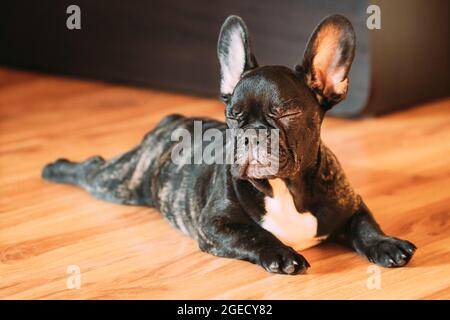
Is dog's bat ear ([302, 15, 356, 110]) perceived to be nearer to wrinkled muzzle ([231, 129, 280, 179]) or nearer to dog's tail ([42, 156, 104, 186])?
wrinkled muzzle ([231, 129, 280, 179])

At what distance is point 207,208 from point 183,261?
147 mm

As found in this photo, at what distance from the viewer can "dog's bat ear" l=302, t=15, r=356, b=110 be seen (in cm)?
226

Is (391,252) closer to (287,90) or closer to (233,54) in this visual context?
(287,90)

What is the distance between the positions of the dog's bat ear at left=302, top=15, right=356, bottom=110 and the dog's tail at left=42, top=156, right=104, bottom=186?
37.2 inches

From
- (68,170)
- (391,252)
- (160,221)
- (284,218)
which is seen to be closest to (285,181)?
(284,218)

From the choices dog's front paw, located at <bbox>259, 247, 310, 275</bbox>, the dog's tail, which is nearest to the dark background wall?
the dog's tail

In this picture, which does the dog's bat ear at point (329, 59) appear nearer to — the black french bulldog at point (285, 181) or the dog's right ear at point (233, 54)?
the black french bulldog at point (285, 181)

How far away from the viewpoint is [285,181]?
2309mm

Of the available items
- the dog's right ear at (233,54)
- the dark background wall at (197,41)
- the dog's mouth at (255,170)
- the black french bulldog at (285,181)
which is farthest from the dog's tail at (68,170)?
the dark background wall at (197,41)

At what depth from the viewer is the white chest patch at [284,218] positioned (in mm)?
2320

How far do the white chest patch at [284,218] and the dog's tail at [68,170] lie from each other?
0.84 m

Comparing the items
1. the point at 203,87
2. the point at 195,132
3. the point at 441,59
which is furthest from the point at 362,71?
the point at 195,132

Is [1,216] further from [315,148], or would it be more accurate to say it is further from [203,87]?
[203,87]

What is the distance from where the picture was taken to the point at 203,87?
14.3ft
